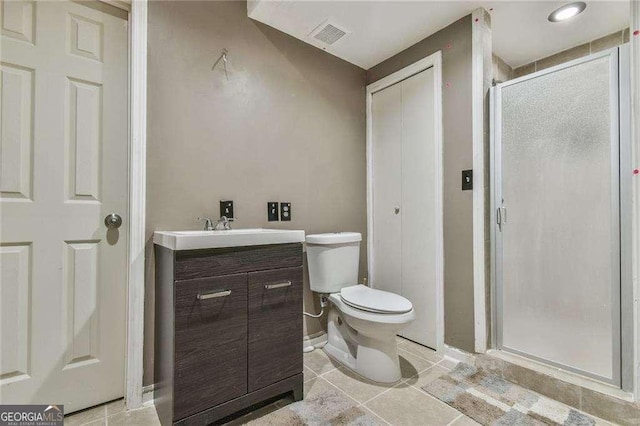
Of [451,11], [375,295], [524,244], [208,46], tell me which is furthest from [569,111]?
[208,46]

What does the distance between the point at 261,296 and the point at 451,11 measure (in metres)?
2.05

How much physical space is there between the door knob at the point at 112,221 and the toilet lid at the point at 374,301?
1293 millimetres

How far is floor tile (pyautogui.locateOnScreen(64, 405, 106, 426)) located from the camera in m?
1.29

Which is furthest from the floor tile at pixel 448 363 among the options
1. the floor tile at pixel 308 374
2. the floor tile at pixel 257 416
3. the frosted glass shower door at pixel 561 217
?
the floor tile at pixel 257 416

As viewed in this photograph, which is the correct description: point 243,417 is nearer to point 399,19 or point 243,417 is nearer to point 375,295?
point 375,295

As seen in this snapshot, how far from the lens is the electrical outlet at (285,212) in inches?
76.4

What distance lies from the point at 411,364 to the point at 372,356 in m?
0.36

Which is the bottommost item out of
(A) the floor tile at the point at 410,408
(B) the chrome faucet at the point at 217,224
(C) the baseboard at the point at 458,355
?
(A) the floor tile at the point at 410,408

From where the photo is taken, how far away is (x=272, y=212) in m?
1.89

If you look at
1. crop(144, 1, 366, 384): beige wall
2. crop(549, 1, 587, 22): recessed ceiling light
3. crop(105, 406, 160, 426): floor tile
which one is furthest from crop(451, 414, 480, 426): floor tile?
crop(549, 1, 587, 22): recessed ceiling light

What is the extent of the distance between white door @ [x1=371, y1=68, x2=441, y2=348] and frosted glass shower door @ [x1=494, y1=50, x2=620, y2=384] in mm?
409

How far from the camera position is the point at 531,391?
1.52 meters

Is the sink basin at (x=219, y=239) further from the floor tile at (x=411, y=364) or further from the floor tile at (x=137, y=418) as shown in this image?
the floor tile at (x=411, y=364)

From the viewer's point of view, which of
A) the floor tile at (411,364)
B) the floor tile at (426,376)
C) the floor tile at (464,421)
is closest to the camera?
the floor tile at (464,421)
